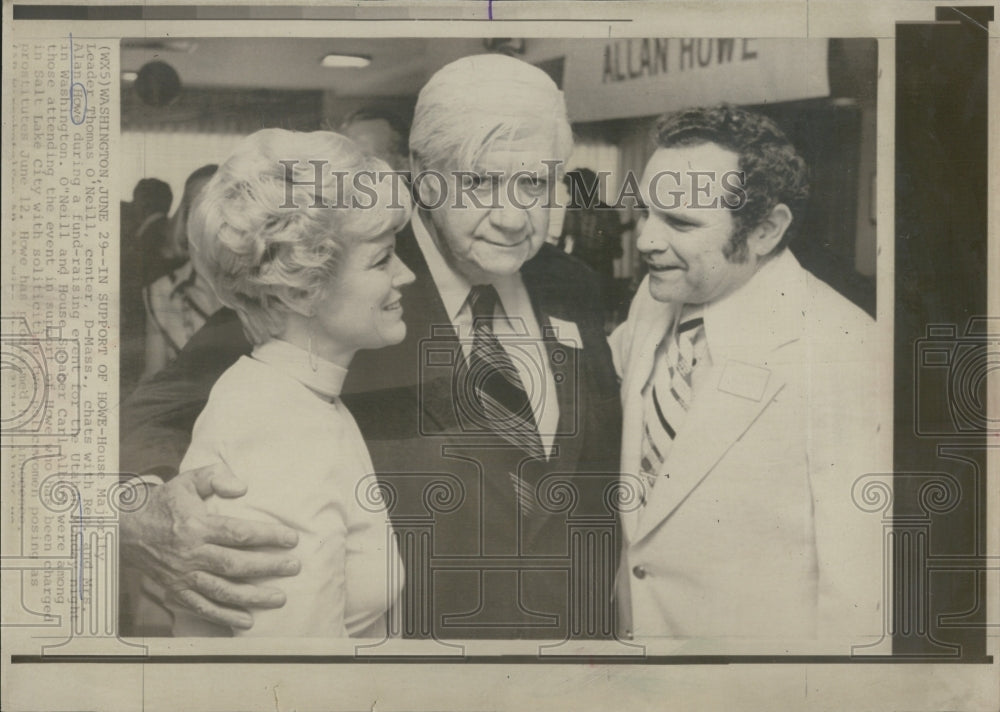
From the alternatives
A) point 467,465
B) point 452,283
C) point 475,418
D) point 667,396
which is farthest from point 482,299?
Answer: point 667,396

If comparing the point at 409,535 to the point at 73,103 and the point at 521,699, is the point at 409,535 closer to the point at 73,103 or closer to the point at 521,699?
the point at 521,699

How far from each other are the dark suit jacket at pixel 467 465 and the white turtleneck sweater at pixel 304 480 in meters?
0.05

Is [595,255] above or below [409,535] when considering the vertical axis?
above

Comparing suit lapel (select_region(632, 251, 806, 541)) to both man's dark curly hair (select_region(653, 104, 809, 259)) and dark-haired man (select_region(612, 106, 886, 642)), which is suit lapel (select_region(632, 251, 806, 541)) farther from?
man's dark curly hair (select_region(653, 104, 809, 259))

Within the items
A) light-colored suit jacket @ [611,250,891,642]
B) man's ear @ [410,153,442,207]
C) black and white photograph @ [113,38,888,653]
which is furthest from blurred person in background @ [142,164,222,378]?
light-colored suit jacket @ [611,250,891,642]

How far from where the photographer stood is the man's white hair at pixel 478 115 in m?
2.56

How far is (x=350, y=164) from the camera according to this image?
2.57 metres

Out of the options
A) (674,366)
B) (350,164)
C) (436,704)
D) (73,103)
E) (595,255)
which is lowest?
(436,704)

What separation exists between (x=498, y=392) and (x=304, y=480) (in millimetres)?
554

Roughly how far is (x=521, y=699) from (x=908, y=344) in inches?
54.5

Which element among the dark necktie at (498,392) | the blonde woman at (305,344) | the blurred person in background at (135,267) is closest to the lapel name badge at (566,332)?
the dark necktie at (498,392)

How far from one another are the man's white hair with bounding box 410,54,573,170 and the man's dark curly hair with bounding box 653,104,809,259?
0.28 m

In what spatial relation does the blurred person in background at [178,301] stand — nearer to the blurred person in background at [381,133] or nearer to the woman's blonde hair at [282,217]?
the woman's blonde hair at [282,217]

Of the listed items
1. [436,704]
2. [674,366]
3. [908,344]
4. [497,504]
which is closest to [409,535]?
[497,504]
